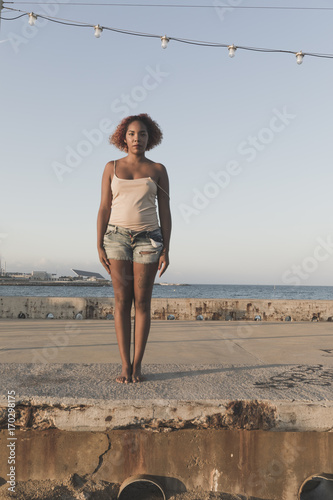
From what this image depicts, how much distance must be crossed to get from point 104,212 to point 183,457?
1669mm

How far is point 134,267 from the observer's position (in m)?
2.54

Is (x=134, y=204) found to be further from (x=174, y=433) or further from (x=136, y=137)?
(x=174, y=433)

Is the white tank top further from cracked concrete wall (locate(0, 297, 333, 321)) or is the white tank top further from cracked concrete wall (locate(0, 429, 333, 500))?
cracked concrete wall (locate(0, 297, 333, 321))

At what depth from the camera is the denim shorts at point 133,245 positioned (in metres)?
2.50

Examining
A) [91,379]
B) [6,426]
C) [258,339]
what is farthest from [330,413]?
[258,339]

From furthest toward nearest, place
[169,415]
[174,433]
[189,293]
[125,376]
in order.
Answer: [189,293]
[125,376]
[174,433]
[169,415]

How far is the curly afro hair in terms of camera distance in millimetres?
2783

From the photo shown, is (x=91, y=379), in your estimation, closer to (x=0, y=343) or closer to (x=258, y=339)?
(x=0, y=343)

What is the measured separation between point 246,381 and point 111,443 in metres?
0.94

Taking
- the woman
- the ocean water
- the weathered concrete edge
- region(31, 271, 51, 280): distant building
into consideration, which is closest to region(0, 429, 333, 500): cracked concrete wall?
the weathered concrete edge

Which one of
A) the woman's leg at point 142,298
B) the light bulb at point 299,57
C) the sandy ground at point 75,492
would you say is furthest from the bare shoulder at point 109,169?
the light bulb at point 299,57

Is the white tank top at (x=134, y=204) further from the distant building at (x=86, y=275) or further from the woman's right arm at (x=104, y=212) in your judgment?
the distant building at (x=86, y=275)

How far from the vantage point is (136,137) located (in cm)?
267

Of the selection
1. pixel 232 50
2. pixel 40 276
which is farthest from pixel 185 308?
pixel 40 276
